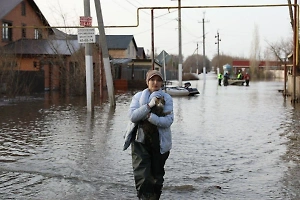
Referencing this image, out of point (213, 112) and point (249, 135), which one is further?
point (213, 112)

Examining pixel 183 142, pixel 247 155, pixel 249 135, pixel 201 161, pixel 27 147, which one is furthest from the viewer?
pixel 249 135

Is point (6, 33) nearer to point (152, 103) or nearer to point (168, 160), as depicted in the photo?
point (168, 160)

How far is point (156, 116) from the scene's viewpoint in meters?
5.48

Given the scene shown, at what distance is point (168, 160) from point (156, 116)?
3394 millimetres

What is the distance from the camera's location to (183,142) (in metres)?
10.8

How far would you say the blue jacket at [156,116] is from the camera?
5.46m

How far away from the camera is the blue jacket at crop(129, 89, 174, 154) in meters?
5.46

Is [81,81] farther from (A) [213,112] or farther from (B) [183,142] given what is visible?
(B) [183,142]

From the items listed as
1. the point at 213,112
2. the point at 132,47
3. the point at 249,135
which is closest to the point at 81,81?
the point at 213,112

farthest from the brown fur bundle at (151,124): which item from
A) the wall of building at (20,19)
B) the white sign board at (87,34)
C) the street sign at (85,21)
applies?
the wall of building at (20,19)

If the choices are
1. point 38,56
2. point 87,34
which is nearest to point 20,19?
point 38,56

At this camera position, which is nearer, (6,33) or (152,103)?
(152,103)

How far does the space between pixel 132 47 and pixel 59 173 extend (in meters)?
59.3

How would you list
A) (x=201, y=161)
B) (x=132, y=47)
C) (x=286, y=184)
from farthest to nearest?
(x=132, y=47) → (x=201, y=161) → (x=286, y=184)
